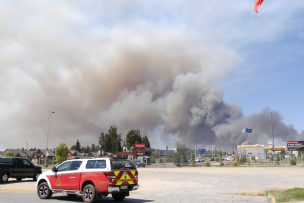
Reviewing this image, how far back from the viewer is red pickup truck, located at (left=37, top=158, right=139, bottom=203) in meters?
13.6

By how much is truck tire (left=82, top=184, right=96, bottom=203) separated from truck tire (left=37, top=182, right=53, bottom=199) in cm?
214

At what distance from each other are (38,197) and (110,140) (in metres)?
86.4

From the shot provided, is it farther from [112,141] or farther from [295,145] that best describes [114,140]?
[295,145]

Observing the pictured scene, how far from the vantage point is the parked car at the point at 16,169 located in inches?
995

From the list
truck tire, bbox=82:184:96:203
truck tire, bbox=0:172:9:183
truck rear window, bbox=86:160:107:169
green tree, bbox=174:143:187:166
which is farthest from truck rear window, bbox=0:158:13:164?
green tree, bbox=174:143:187:166

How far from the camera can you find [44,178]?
15836 millimetres

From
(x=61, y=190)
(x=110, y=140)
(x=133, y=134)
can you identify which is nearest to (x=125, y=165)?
(x=61, y=190)

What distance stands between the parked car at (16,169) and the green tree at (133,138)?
8401 centimetres

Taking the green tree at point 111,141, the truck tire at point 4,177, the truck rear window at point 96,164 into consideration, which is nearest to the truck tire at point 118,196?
the truck rear window at point 96,164

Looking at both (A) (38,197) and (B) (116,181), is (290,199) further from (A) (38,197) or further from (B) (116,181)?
(A) (38,197)

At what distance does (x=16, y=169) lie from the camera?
1027 inches

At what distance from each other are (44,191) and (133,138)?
3776 inches

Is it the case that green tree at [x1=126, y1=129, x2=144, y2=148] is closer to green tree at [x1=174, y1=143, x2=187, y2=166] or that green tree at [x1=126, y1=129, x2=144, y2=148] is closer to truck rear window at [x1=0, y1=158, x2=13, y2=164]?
green tree at [x1=174, y1=143, x2=187, y2=166]

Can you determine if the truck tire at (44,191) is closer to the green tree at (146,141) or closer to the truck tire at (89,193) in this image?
the truck tire at (89,193)
